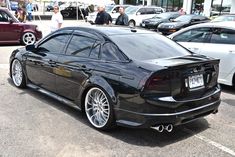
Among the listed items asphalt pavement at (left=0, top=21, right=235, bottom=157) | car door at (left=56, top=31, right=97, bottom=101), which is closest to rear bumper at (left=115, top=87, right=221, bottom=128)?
asphalt pavement at (left=0, top=21, right=235, bottom=157)

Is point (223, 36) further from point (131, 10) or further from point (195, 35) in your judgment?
point (131, 10)

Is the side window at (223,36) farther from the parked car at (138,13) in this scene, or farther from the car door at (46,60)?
the parked car at (138,13)

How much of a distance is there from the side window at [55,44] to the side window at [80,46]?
0.70 feet

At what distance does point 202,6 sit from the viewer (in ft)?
110

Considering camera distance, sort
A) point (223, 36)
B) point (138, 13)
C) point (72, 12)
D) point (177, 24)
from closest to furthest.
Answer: point (223, 36) → point (177, 24) → point (138, 13) → point (72, 12)

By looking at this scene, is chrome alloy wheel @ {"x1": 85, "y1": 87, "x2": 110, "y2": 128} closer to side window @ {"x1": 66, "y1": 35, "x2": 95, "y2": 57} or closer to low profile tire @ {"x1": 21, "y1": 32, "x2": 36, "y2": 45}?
side window @ {"x1": 66, "y1": 35, "x2": 95, "y2": 57}

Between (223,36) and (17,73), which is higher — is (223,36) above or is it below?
above

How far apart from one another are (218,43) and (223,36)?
0.18 metres

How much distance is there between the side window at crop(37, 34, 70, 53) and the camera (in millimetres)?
6000

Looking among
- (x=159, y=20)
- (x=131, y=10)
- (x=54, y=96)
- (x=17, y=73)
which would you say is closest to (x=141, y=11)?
(x=131, y=10)

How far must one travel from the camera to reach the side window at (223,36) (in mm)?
7668

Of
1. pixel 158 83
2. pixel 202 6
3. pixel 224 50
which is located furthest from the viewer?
pixel 202 6

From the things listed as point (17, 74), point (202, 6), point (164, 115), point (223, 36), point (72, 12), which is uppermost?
point (223, 36)

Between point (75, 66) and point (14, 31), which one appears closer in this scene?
point (75, 66)
